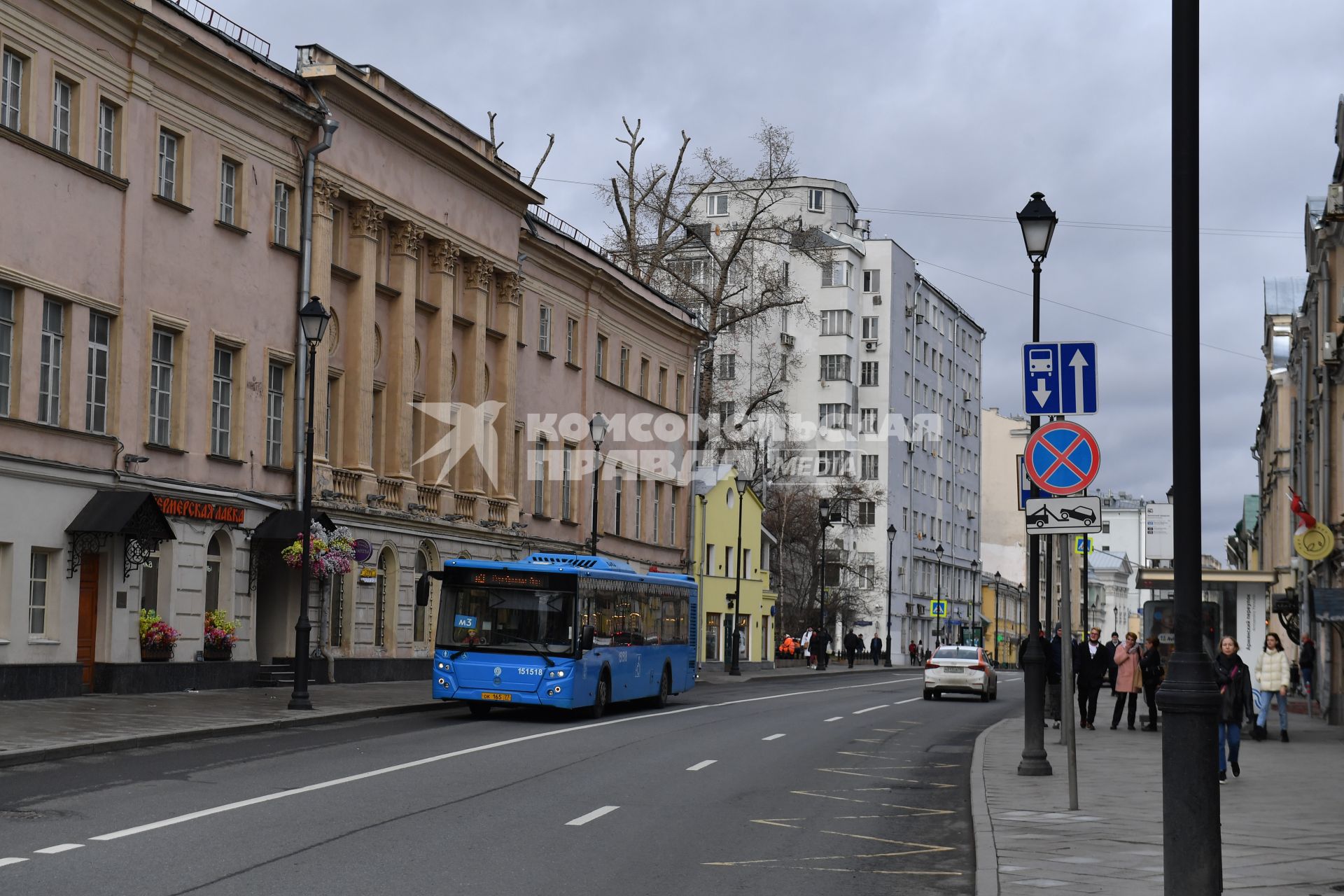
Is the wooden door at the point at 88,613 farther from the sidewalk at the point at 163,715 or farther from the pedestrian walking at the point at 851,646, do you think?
the pedestrian walking at the point at 851,646

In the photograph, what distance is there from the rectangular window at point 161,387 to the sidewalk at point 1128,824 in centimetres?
1603

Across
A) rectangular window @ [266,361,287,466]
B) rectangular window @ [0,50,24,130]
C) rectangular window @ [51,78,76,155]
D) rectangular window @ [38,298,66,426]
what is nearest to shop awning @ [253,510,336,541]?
rectangular window @ [266,361,287,466]

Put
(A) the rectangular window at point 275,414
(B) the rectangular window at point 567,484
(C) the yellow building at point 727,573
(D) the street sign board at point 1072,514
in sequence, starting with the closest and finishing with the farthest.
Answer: (D) the street sign board at point 1072,514 < (A) the rectangular window at point 275,414 < (B) the rectangular window at point 567,484 < (C) the yellow building at point 727,573

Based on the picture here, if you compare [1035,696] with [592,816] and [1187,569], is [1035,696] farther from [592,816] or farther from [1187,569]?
[1187,569]

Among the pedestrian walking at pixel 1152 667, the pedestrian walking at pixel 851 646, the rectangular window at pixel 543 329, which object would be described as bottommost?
the pedestrian walking at pixel 851 646

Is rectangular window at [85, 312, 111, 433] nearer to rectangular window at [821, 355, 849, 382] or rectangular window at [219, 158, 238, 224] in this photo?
rectangular window at [219, 158, 238, 224]

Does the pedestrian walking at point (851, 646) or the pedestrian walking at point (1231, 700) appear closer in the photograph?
the pedestrian walking at point (1231, 700)

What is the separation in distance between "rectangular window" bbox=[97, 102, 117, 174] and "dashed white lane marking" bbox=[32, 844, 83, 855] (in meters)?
19.6

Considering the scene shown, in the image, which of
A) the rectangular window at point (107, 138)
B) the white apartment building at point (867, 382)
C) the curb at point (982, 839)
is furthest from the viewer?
the white apartment building at point (867, 382)

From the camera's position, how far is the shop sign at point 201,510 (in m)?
29.2

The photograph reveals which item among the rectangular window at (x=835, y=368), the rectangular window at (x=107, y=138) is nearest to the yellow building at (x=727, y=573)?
the rectangular window at (x=835, y=368)

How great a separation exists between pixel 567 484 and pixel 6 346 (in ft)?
87.7

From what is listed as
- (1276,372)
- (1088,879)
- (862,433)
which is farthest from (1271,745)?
(862,433)

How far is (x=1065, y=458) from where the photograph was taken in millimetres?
14781
